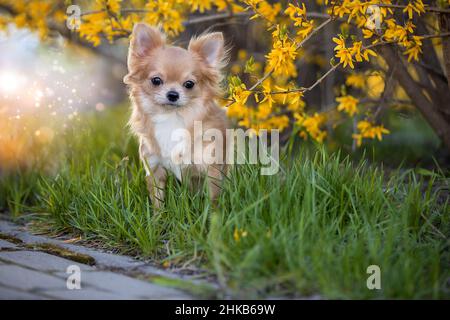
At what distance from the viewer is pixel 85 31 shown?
4832 millimetres

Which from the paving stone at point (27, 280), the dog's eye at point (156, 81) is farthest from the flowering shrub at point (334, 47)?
the paving stone at point (27, 280)

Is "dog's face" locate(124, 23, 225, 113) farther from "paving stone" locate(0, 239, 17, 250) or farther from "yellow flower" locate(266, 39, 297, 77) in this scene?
"paving stone" locate(0, 239, 17, 250)

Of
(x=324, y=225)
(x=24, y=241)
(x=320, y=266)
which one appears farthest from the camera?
(x=24, y=241)

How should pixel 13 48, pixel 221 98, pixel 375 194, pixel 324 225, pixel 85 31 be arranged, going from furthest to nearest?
A: pixel 13 48
pixel 85 31
pixel 221 98
pixel 375 194
pixel 324 225

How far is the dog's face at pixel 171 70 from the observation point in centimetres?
390

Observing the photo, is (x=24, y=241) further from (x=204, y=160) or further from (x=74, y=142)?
(x=74, y=142)

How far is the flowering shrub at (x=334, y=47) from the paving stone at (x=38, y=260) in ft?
4.36

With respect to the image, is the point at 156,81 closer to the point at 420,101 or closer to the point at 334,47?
the point at 334,47

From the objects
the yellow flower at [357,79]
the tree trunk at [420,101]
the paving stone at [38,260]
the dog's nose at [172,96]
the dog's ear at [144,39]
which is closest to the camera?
the paving stone at [38,260]

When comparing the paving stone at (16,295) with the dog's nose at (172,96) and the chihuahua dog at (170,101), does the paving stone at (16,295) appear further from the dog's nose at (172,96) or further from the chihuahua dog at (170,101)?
the dog's nose at (172,96)

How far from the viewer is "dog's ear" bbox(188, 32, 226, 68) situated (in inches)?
160

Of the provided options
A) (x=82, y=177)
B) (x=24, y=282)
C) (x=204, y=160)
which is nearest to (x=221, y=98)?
(x=204, y=160)

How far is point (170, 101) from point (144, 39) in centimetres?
51

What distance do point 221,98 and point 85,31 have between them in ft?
4.63
